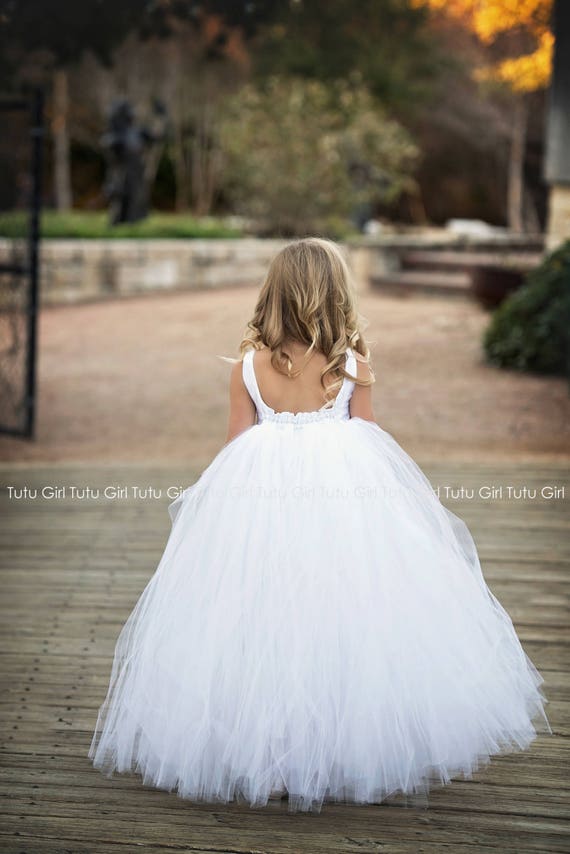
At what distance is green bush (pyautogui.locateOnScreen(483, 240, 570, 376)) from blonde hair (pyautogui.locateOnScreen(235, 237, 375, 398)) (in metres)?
7.36

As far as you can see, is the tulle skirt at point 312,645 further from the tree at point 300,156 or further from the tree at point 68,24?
the tree at point 300,156

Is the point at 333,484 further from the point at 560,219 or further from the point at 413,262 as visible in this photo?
the point at 413,262

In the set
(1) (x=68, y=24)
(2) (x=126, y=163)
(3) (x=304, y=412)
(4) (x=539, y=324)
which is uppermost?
(1) (x=68, y=24)

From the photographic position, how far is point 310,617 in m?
2.70

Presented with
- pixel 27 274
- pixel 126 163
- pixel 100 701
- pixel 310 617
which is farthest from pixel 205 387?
pixel 126 163

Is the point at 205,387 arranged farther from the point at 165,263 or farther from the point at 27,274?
the point at 165,263

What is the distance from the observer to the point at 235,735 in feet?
8.63

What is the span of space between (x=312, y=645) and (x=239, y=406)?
0.71 meters

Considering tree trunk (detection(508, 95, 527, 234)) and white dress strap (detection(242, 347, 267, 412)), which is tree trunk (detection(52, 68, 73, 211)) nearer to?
tree trunk (detection(508, 95, 527, 234))

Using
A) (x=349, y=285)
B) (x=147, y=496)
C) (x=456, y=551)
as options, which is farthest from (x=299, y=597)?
(x=147, y=496)

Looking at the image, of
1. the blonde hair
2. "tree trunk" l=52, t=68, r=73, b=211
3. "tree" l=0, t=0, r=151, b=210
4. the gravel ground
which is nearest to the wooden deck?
the blonde hair

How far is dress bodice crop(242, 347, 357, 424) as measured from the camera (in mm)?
2883

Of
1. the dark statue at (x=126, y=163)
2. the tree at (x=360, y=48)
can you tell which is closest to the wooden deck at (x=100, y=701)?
the dark statue at (x=126, y=163)

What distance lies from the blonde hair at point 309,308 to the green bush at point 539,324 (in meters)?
7.36
